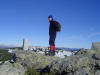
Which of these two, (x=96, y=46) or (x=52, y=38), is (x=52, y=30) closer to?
(x=52, y=38)

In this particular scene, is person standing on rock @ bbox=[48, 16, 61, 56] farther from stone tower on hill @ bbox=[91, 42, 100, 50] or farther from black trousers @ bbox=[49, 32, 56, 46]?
stone tower on hill @ bbox=[91, 42, 100, 50]

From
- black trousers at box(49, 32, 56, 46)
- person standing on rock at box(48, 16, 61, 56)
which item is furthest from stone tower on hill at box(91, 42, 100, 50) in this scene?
black trousers at box(49, 32, 56, 46)

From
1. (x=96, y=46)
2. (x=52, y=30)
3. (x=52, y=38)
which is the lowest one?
(x=96, y=46)

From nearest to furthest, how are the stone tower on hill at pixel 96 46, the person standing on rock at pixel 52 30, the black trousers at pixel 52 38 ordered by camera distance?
1. the stone tower on hill at pixel 96 46
2. the person standing on rock at pixel 52 30
3. the black trousers at pixel 52 38

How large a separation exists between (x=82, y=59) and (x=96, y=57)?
2.26 feet

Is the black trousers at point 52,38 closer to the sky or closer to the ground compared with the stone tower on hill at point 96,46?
closer to the sky

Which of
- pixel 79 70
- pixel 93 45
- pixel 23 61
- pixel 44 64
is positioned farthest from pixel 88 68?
A: pixel 23 61

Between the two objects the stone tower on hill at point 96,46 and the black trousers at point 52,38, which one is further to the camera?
the black trousers at point 52,38

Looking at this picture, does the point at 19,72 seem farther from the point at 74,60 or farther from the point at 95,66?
the point at 95,66

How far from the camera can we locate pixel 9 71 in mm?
9992

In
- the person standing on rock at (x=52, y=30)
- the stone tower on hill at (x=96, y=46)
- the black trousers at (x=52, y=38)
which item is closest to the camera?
the stone tower on hill at (x=96, y=46)

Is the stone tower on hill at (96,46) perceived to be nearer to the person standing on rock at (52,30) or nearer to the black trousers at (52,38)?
the person standing on rock at (52,30)

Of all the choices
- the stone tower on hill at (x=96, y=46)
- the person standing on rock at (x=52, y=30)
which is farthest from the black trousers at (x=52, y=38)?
the stone tower on hill at (x=96, y=46)

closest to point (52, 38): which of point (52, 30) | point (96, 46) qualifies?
point (52, 30)
